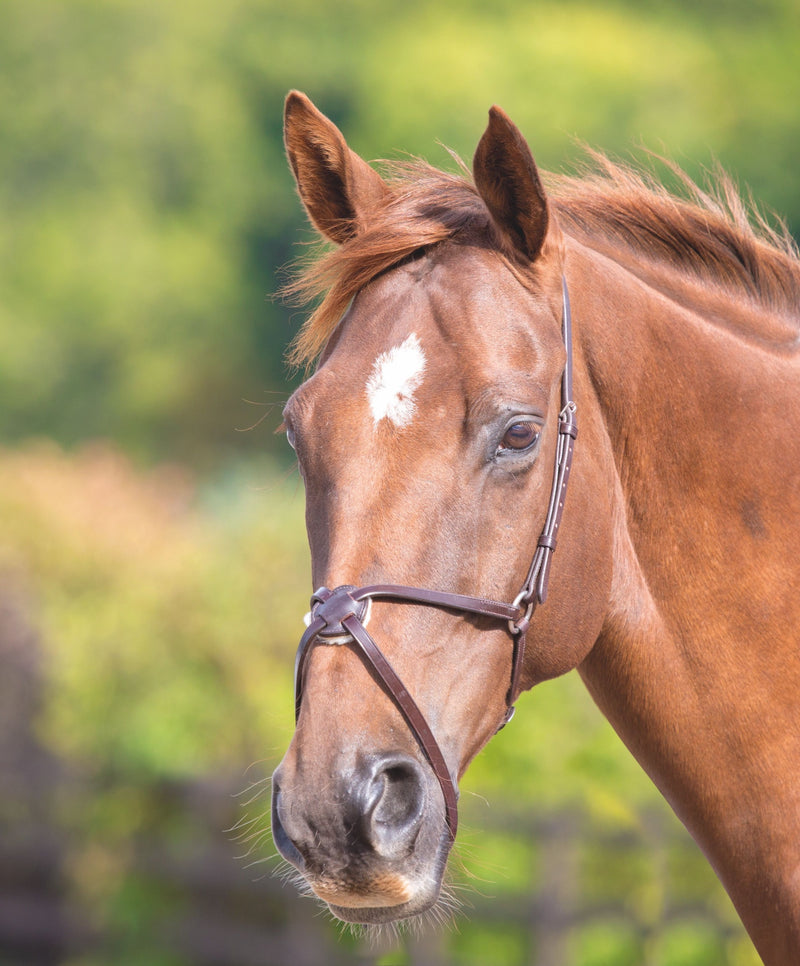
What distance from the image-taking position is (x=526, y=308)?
88.7 inches

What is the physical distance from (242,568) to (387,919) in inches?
242

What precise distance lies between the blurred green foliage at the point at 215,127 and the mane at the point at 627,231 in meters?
19.0

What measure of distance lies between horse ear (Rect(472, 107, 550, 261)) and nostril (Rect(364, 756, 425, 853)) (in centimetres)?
111

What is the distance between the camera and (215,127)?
2309 centimetres

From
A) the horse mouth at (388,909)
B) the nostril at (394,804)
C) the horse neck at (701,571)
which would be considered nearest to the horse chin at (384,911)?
the horse mouth at (388,909)

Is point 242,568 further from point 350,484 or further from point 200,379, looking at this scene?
point 200,379

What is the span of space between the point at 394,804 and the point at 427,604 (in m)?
0.37

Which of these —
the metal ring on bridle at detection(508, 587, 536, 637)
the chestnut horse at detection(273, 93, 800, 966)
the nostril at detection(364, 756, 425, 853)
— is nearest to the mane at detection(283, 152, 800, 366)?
→ the chestnut horse at detection(273, 93, 800, 966)

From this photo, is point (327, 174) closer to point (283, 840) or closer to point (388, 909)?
point (283, 840)

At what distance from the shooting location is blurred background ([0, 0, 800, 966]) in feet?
20.6

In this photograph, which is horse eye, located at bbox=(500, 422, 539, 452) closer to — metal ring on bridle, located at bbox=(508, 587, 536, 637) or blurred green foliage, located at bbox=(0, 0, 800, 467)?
metal ring on bridle, located at bbox=(508, 587, 536, 637)

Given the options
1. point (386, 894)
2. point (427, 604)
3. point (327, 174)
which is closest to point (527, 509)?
point (427, 604)

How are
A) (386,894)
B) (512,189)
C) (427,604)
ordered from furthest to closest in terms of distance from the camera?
(512,189) → (427,604) → (386,894)

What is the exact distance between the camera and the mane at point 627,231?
246 centimetres
